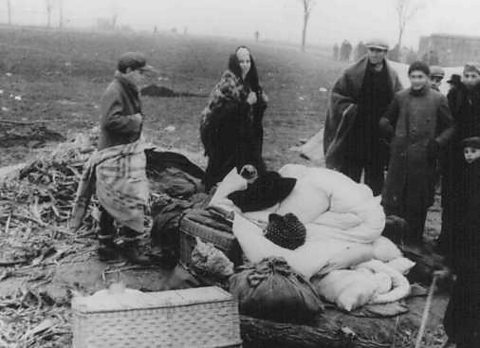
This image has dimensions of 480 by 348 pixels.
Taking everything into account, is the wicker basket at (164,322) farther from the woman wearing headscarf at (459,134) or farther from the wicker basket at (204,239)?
the woman wearing headscarf at (459,134)

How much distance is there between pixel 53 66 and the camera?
19656 mm

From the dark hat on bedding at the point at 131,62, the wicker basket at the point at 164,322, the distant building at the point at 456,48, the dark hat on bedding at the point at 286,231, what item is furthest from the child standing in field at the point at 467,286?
the distant building at the point at 456,48

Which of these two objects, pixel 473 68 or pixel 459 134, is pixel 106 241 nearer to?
pixel 459 134

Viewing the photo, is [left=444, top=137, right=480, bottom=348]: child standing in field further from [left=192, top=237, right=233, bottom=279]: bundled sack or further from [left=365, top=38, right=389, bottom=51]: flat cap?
[left=365, top=38, right=389, bottom=51]: flat cap

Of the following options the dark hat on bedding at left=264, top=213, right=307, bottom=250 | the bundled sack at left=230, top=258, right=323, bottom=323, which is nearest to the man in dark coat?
the dark hat on bedding at left=264, top=213, right=307, bottom=250

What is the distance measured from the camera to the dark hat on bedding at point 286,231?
188 inches

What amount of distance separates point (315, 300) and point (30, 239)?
288cm

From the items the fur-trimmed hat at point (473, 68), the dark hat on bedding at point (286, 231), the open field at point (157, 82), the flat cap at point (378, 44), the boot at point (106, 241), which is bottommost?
the open field at point (157, 82)

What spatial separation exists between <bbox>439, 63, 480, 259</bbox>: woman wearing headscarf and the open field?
12.8 ft

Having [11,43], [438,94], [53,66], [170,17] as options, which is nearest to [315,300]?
[438,94]

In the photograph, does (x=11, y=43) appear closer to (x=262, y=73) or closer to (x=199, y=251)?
(x=262, y=73)

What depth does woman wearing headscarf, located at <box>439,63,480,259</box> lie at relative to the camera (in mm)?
5738

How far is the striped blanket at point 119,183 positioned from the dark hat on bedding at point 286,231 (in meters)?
1.17

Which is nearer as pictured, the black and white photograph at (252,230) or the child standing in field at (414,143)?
the black and white photograph at (252,230)
